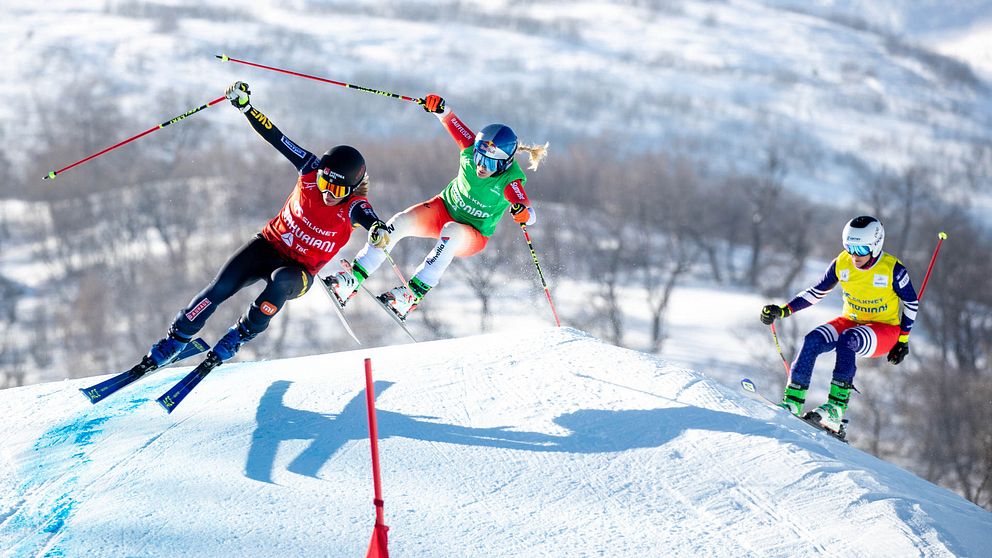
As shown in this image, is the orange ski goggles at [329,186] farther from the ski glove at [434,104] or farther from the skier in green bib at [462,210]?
the ski glove at [434,104]

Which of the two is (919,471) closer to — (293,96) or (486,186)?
(486,186)

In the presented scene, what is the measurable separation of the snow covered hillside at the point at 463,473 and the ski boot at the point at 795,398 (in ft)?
2.73

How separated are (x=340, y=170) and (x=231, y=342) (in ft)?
4.66

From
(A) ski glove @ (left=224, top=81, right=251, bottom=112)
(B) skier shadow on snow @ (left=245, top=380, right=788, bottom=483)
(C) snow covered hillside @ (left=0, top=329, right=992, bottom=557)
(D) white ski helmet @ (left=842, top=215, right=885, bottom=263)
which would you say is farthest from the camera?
(D) white ski helmet @ (left=842, top=215, right=885, bottom=263)

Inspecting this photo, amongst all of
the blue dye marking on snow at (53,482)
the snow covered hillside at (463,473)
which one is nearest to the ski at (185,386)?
the snow covered hillside at (463,473)

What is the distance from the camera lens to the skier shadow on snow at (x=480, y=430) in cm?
495

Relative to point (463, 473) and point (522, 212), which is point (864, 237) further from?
point (463, 473)

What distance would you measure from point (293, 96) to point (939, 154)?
67948 mm

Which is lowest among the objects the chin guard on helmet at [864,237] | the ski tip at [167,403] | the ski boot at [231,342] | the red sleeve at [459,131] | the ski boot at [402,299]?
the ski tip at [167,403]

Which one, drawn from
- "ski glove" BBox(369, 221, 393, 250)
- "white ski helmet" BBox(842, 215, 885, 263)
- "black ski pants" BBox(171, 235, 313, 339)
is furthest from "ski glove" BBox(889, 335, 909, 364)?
"black ski pants" BBox(171, 235, 313, 339)

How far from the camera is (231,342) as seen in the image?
5.71m

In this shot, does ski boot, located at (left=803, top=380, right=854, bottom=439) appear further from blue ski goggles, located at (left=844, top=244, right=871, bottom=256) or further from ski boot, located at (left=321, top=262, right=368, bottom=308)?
ski boot, located at (left=321, top=262, right=368, bottom=308)

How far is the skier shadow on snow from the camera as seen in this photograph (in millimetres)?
4949

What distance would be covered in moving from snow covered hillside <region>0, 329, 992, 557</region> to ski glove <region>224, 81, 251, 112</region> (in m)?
2.07
